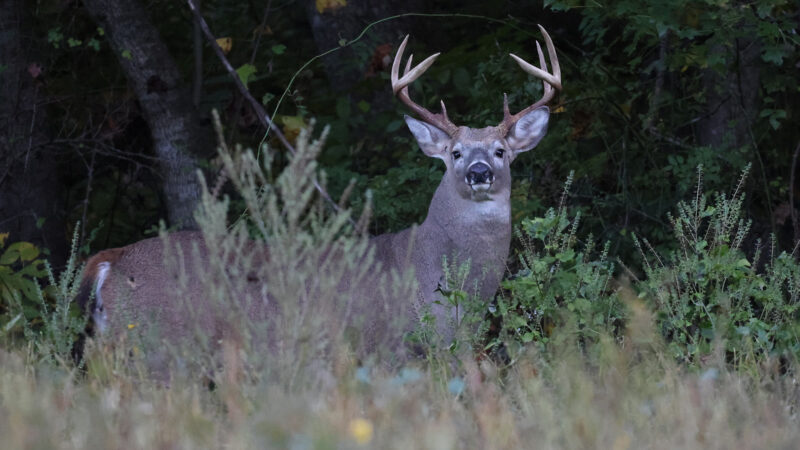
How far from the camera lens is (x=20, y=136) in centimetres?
700

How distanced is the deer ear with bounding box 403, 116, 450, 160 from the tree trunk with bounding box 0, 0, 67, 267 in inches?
97.7

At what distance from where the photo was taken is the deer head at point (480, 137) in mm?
5219

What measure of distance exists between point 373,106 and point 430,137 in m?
1.88

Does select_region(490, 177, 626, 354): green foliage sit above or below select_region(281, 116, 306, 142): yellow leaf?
below

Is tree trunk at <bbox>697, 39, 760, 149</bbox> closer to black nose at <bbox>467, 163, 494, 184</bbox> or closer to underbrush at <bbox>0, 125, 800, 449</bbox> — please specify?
black nose at <bbox>467, 163, 494, 184</bbox>

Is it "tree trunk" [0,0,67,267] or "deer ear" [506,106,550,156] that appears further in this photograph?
"tree trunk" [0,0,67,267]

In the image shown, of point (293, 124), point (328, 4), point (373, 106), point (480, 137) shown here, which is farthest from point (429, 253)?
point (373, 106)

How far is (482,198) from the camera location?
523cm

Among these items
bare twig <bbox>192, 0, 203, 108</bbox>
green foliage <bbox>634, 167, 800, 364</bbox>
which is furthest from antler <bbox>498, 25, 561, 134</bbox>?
bare twig <bbox>192, 0, 203, 108</bbox>

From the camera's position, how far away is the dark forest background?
638 cm

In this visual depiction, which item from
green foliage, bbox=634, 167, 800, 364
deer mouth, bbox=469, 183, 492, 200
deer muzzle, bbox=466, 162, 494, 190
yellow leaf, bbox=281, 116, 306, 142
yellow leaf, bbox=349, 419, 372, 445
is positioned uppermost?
yellow leaf, bbox=349, 419, 372, 445

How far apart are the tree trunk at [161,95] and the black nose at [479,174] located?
2175mm

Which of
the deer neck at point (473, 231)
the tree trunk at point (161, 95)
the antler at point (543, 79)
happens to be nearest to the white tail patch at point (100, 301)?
the deer neck at point (473, 231)

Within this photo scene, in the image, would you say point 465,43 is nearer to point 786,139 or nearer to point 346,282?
point 786,139
